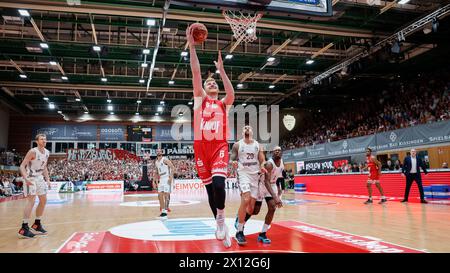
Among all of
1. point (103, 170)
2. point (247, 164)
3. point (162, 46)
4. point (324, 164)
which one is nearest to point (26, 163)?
point (247, 164)

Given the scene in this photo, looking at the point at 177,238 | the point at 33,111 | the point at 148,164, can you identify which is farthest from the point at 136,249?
the point at 33,111

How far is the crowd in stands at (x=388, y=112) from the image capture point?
63.1ft

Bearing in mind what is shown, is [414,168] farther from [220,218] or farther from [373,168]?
[220,218]

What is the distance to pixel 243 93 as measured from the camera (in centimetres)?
2861

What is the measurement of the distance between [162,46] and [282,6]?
1311 centimetres

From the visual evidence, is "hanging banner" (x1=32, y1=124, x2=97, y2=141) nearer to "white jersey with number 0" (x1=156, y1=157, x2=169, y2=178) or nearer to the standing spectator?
"white jersey with number 0" (x1=156, y1=157, x2=169, y2=178)

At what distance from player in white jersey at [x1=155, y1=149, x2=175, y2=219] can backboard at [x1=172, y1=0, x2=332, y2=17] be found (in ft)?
14.2

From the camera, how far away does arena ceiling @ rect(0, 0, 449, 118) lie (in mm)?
14273

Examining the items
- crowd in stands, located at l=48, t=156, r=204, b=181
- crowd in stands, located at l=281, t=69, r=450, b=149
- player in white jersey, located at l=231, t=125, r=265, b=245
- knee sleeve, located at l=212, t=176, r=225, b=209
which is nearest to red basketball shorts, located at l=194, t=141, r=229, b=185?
knee sleeve, located at l=212, t=176, r=225, b=209

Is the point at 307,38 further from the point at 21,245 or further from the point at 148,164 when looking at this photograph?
the point at 148,164

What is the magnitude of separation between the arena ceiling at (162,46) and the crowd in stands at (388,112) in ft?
6.22

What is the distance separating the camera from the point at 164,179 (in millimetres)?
9484

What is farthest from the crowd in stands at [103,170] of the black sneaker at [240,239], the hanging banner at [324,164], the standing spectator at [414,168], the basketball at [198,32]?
the basketball at [198,32]
